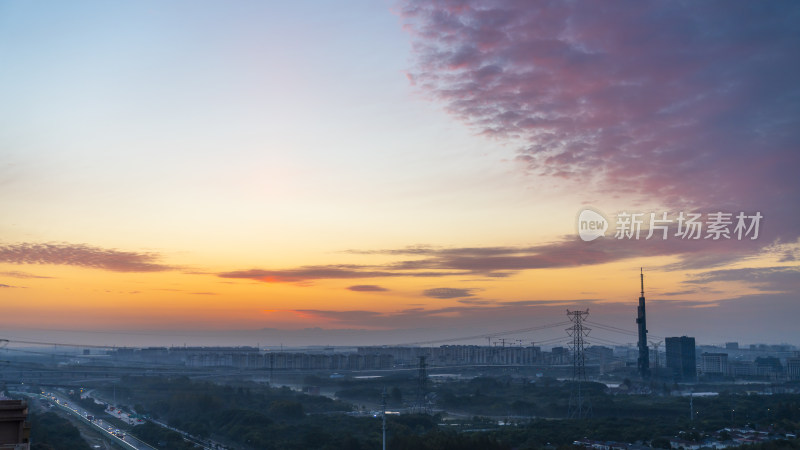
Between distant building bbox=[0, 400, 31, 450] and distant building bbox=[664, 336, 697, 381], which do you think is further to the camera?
distant building bbox=[664, 336, 697, 381]

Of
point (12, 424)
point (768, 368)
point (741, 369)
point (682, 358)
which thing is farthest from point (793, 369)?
point (12, 424)

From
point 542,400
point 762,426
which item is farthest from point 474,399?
point 762,426

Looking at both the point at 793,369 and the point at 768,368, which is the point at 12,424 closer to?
the point at 793,369

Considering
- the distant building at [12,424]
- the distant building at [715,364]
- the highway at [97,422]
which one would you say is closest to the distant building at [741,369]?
the distant building at [715,364]

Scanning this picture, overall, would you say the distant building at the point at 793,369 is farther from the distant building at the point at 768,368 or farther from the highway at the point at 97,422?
the highway at the point at 97,422

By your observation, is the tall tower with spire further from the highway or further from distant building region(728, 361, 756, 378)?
the highway

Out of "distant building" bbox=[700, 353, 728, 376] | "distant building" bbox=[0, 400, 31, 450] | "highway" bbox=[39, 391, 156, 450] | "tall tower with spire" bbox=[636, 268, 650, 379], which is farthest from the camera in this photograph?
"distant building" bbox=[700, 353, 728, 376]

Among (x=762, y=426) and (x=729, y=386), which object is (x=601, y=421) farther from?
(x=729, y=386)

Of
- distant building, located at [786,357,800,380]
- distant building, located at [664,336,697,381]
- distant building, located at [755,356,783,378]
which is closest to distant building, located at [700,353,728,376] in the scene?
distant building, located at [755,356,783,378]

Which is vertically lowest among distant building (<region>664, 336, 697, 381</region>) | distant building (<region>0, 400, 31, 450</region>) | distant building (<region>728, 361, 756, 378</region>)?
distant building (<region>728, 361, 756, 378</region>)
